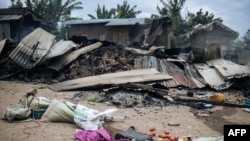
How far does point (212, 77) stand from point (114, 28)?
12.7 m

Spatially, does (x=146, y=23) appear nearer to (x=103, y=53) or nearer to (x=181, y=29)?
(x=181, y=29)

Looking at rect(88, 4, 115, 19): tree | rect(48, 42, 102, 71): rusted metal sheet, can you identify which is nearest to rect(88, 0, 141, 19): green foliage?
rect(88, 4, 115, 19): tree

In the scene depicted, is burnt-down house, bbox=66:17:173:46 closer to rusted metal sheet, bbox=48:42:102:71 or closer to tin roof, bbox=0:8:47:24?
tin roof, bbox=0:8:47:24

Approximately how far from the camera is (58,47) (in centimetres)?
1084

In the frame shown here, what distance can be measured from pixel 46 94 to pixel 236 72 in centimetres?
746

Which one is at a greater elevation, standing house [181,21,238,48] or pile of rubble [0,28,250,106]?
standing house [181,21,238,48]

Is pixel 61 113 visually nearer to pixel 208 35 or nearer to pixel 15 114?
pixel 15 114

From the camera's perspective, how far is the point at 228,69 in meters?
10.3

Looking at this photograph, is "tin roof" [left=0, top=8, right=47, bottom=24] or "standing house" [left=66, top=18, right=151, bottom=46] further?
"standing house" [left=66, top=18, right=151, bottom=46]

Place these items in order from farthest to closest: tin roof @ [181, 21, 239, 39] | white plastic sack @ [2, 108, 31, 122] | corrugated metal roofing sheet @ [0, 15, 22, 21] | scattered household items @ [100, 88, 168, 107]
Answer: tin roof @ [181, 21, 239, 39] < corrugated metal roofing sheet @ [0, 15, 22, 21] < scattered household items @ [100, 88, 168, 107] < white plastic sack @ [2, 108, 31, 122]

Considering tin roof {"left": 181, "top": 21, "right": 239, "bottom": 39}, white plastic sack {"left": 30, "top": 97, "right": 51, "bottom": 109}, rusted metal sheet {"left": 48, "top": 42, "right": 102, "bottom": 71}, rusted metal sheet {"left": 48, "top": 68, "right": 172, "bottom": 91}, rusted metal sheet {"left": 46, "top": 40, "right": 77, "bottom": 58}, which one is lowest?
white plastic sack {"left": 30, "top": 97, "right": 51, "bottom": 109}

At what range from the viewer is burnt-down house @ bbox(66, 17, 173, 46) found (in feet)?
61.8

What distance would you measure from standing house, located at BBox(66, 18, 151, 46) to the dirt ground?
537 inches

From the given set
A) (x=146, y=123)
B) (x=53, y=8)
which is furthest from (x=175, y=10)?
(x=146, y=123)
